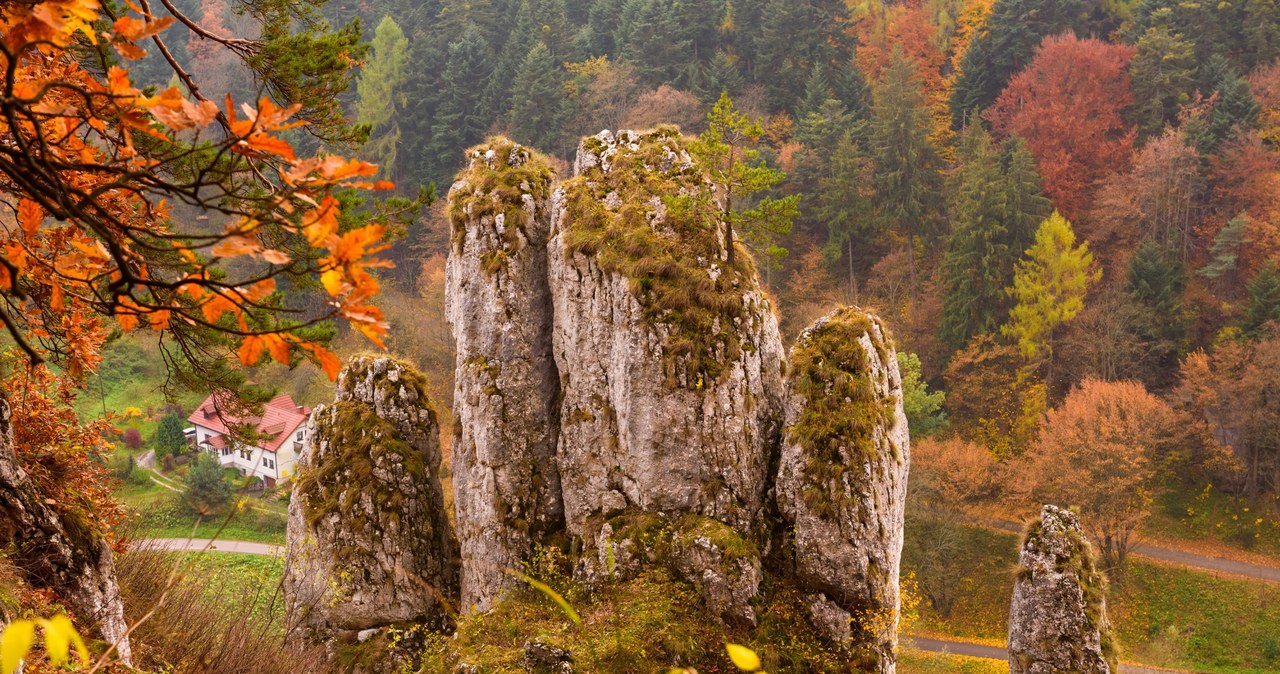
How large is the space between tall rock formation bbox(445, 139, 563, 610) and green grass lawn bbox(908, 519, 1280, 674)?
57.4ft

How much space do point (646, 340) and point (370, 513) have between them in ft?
20.8

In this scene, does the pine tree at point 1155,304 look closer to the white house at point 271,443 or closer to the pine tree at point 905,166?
the pine tree at point 905,166

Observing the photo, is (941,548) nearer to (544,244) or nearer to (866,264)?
(866,264)

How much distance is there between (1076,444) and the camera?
1083 inches

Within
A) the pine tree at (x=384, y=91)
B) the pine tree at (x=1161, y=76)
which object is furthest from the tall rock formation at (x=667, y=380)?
the pine tree at (x=384, y=91)

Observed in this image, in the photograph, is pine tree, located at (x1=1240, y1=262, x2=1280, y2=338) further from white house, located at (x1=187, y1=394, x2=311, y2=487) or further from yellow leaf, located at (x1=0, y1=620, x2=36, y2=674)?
yellow leaf, located at (x1=0, y1=620, x2=36, y2=674)

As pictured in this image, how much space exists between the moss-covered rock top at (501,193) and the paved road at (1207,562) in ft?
74.9

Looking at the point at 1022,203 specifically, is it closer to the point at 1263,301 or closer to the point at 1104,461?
the point at 1263,301

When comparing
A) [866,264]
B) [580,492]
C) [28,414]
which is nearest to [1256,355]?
[866,264]

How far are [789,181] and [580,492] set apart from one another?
27942 mm

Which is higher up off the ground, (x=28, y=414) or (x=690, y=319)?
(x=690, y=319)

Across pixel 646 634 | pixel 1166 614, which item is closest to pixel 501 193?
pixel 646 634

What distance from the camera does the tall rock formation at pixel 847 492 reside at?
13211mm

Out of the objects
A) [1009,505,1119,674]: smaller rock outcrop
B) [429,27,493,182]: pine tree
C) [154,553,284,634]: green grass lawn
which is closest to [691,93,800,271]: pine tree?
[1009,505,1119,674]: smaller rock outcrop
